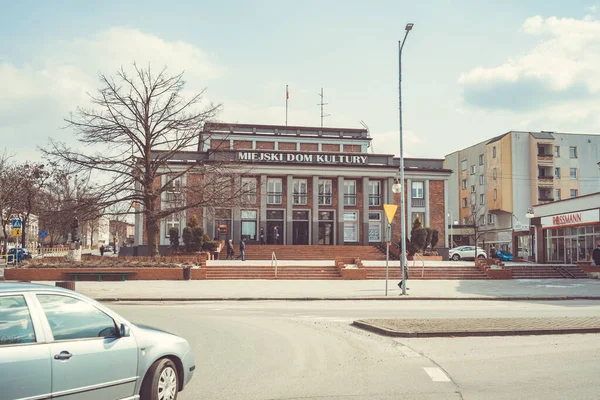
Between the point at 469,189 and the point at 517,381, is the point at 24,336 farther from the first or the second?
the point at 469,189

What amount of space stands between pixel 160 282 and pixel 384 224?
30254 millimetres

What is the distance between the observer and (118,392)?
18.2 ft

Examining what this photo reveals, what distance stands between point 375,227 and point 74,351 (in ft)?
168

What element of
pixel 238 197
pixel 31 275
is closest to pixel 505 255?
pixel 238 197

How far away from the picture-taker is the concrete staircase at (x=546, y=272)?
34562 millimetres

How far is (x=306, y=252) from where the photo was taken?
4772cm

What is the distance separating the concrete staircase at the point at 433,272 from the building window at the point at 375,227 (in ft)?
67.5

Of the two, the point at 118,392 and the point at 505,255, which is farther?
the point at 505,255

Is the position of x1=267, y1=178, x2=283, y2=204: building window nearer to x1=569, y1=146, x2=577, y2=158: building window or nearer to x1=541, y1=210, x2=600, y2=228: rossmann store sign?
x1=541, y1=210, x2=600, y2=228: rossmann store sign

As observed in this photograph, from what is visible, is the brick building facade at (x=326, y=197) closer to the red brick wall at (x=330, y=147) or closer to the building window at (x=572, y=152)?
the red brick wall at (x=330, y=147)

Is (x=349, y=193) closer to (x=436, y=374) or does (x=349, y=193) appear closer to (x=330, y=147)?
(x=330, y=147)

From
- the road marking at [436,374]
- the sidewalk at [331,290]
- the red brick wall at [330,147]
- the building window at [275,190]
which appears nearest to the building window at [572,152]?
the red brick wall at [330,147]

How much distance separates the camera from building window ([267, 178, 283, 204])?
54.1m

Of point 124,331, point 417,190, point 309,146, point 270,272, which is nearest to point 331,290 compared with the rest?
point 270,272
